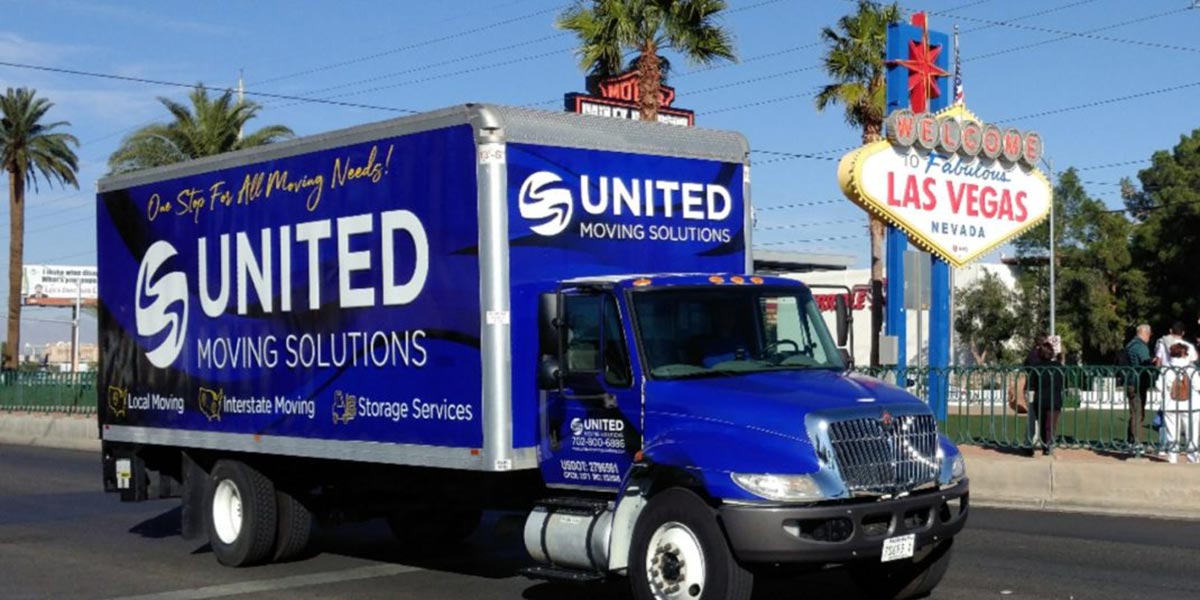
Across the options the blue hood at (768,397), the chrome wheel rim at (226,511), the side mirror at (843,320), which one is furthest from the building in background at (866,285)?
the blue hood at (768,397)

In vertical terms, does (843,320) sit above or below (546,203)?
below

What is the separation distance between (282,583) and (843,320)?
4849 millimetres

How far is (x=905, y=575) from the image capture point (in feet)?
33.1

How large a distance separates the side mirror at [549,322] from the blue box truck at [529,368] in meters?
0.02

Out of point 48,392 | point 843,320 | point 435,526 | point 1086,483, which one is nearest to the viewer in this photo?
point 843,320

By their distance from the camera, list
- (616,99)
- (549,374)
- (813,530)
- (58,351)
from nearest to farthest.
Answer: (813,530)
(549,374)
(616,99)
(58,351)

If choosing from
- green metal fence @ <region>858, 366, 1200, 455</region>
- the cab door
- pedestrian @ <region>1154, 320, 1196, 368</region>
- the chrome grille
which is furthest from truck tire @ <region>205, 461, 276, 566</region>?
pedestrian @ <region>1154, 320, 1196, 368</region>

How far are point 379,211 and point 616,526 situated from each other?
10.3 ft

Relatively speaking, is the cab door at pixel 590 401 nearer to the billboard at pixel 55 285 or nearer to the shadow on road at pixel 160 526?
the shadow on road at pixel 160 526

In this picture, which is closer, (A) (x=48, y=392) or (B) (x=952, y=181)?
(B) (x=952, y=181)

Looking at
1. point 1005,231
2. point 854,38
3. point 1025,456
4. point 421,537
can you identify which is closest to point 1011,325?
point 854,38

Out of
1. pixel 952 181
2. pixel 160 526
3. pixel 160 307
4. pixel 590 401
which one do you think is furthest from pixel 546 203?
pixel 952 181

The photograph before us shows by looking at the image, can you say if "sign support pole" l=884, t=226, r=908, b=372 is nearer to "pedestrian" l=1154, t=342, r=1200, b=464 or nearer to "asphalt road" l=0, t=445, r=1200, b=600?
"pedestrian" l=1154, t=342, r=1200, b=464

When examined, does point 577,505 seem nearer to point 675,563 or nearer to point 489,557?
point 675,563
